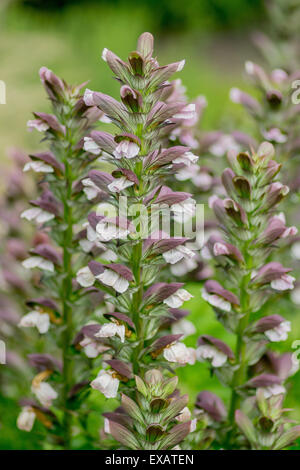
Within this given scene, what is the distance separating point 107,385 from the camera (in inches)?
29.8

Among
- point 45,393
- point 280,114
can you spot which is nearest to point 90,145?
point 45,393

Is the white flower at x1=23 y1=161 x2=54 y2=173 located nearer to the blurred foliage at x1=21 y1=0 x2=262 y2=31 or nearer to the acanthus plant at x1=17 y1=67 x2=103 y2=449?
the acanthus plant at x1=17 y1=67 x2=103 y2=449

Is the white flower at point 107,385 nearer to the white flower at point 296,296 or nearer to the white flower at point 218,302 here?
the white flower at point 218,302

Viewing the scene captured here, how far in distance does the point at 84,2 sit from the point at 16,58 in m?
3.66

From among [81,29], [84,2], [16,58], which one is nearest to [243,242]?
[16,58]

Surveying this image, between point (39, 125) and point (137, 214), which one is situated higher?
point (39, 125)

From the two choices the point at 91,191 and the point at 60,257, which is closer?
the point at 91,191

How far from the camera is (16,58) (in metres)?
2.94

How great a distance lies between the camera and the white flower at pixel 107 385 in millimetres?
753

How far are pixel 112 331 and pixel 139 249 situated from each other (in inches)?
4.5

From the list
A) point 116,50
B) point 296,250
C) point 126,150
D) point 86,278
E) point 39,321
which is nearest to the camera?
point 126,150
